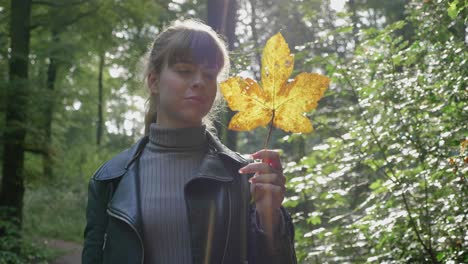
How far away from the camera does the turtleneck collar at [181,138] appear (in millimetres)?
1750

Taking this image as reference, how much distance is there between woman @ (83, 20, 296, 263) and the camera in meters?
1.54

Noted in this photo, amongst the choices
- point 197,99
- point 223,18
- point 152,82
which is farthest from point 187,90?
point 223,18

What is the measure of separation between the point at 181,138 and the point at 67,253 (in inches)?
398

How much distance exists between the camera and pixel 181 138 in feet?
5.76

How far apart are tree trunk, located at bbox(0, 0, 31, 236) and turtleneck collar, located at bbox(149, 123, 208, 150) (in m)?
6.28

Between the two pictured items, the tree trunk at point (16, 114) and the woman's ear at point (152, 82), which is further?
the tree trunk at point (16, 114)

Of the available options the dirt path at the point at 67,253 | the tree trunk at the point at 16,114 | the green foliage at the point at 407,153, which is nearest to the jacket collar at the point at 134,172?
the green foliage at the point at 407,153

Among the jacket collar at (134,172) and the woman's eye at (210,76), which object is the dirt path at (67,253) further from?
→ the woman's eye at (210,76)

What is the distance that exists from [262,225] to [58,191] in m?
16.6

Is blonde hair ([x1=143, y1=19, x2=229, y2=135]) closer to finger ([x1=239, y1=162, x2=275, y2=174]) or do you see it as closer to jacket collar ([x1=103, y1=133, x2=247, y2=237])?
jacket collar ([x1=103, y1=133, x2=247, y2=237])

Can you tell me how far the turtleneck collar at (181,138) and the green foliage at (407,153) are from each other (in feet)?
5.16

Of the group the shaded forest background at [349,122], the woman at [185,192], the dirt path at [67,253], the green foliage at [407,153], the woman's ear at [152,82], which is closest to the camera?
the woman at [185,192]

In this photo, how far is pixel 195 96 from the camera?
161 centimetres

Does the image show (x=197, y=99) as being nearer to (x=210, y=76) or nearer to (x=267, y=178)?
(x=210, y=76)
